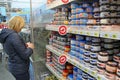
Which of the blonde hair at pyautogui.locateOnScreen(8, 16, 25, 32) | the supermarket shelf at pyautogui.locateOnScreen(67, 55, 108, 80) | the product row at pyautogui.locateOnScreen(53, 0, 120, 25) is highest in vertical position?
the product row at pyautogui.locateOnScreen(53, 0, 120, 25)

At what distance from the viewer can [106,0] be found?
1534mm

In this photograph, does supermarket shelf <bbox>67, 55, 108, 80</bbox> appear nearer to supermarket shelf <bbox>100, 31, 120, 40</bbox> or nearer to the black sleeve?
supermarket shelf <bbox>100, 31, 120, 40</bbox>

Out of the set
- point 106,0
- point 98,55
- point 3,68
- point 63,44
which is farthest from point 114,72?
point 3,68

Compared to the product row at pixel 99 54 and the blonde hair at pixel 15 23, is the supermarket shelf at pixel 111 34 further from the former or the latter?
the blonde hair at pixel 15 23

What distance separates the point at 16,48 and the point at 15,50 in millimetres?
74

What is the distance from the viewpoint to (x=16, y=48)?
245 cm

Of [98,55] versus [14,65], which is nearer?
[98,55]

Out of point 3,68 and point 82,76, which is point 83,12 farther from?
point 3,68

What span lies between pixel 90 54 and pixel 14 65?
1.27 meters

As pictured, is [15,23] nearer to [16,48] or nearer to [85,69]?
[16,48]

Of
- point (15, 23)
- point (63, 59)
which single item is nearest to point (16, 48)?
point (15, 23)

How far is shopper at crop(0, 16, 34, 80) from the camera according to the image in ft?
8.04

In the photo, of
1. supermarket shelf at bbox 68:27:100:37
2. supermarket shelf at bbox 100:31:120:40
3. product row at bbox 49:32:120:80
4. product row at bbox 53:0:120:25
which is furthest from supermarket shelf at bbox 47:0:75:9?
supermarket shelf at bbox 100:31:120:40

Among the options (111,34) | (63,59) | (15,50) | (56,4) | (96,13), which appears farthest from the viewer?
(56,4)
